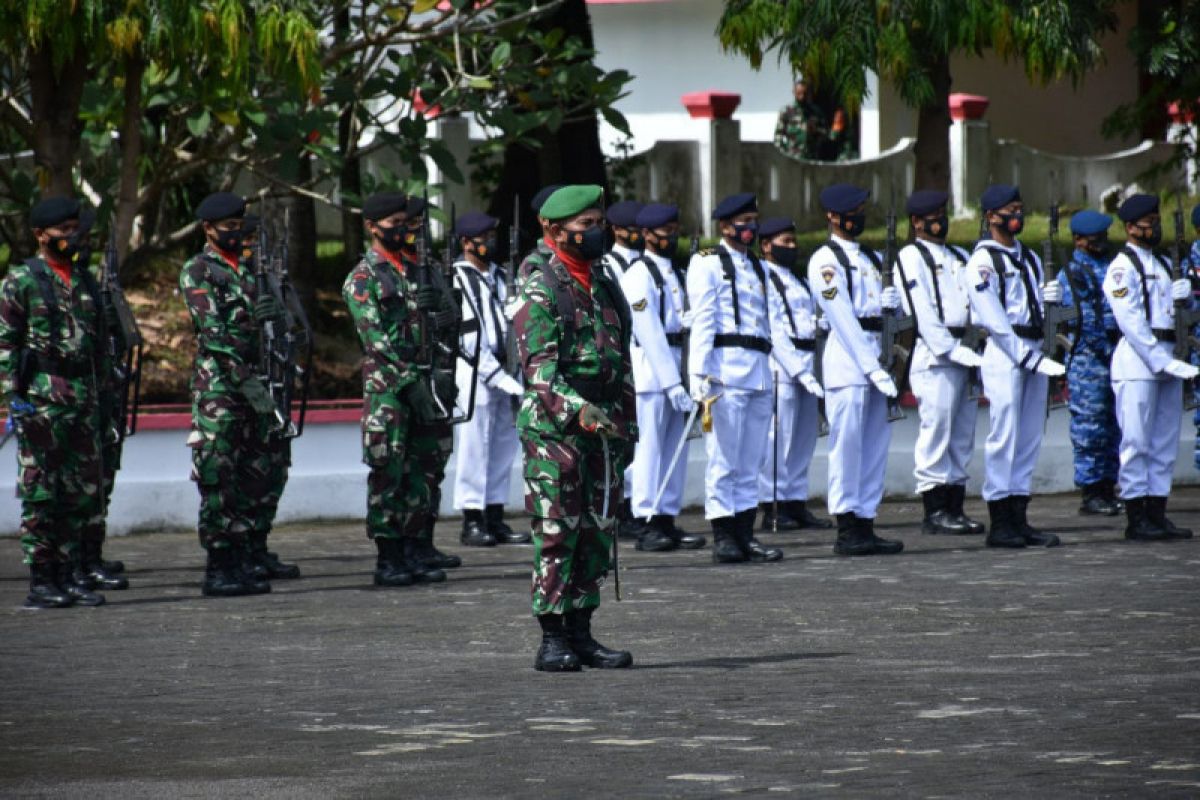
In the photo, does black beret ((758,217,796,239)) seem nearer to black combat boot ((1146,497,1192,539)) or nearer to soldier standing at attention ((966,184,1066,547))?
soldier standing at attention ((966,184,1066,547))

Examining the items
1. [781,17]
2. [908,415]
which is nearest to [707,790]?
[908,415]

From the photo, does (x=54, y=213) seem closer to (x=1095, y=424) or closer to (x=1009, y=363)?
(x=1009, y=363)

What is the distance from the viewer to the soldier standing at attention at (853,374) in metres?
13.9

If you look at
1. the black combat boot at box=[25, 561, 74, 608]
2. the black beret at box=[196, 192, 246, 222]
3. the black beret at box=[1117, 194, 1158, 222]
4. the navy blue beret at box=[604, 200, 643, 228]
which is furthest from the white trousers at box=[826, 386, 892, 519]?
the black combat boot at box=[25, 561, 74, 608]

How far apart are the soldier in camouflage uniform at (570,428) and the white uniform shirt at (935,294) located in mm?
4876

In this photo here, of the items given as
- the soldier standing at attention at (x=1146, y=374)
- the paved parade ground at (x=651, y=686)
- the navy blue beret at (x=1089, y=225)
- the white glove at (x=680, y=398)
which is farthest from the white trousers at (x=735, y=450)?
the navy blue beret at (x=1089, y=225)

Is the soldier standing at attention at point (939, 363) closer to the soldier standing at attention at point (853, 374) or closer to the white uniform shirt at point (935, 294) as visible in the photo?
the white uniform shirt at point (935, 294)

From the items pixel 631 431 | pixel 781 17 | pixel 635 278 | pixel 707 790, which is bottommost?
pixel 707 790

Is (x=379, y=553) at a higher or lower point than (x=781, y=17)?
lower

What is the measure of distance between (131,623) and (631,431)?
310 cm

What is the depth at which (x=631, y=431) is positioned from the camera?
32.1ft

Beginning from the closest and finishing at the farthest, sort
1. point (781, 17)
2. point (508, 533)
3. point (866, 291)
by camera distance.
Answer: point (866, 291) < point (508, 533) < point (781, 17)

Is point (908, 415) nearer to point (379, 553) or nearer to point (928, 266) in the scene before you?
point (928, 266)

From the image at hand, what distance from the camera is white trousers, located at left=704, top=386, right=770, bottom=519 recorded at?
1352cm
